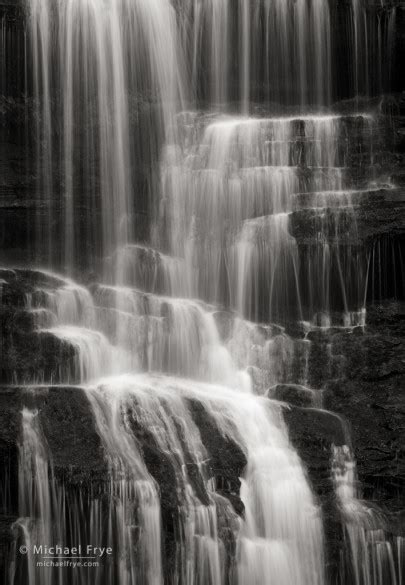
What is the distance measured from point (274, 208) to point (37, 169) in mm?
5819

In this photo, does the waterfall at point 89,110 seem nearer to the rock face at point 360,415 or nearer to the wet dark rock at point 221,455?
the rock face at point 360,415

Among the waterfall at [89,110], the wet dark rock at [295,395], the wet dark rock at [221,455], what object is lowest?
the wet dark rock at [221,455]

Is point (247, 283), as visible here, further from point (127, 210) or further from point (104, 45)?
point (104, 45)

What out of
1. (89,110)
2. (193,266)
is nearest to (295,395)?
(193,266)

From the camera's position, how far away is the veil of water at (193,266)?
14.8 meters

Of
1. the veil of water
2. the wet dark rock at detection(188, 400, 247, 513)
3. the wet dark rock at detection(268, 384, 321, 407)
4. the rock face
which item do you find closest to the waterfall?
the veil of water

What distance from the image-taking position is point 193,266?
21.9 m

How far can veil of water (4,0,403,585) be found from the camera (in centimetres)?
1475

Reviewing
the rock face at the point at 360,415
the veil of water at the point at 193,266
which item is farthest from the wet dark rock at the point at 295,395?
the veil of water at the point at 193,266

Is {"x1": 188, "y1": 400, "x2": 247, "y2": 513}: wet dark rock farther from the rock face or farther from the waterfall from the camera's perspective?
the waterfall

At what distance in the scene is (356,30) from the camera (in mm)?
25016

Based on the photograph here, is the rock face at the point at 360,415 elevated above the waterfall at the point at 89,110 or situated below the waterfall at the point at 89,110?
below

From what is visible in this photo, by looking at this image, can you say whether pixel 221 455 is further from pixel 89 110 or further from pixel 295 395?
pixel 89 110

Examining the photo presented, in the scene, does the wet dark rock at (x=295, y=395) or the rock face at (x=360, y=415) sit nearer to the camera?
the rock face at (x=360, y=415)
